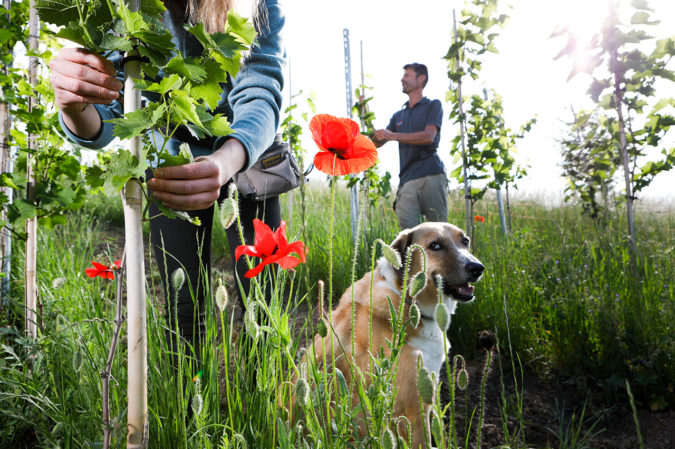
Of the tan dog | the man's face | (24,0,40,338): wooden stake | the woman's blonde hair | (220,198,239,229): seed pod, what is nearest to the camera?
(220,198,239,229): seed pod

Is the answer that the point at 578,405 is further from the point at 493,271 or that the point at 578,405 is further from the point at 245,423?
the point at 245,423

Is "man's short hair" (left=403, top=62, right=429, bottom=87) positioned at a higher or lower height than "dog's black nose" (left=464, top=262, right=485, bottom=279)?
higher

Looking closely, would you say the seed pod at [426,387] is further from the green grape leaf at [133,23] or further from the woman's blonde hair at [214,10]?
the woman's blonde hair at [214,10]

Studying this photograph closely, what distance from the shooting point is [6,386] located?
173 cm

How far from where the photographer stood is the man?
4.71 m

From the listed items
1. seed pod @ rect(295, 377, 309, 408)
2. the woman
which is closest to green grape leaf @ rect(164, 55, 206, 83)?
the woman

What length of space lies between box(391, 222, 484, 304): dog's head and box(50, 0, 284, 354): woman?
778mm

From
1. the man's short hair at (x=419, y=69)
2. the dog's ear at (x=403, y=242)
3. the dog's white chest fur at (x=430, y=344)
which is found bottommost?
the dog's white chest fur at (x=430, y=344)

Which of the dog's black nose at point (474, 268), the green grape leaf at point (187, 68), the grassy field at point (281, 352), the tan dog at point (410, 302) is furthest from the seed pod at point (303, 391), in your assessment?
the dog's black nose at point (474, 268)

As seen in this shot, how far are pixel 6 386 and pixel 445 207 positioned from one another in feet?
13.7

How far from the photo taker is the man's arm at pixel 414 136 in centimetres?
463

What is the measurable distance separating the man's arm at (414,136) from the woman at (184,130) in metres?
2.86

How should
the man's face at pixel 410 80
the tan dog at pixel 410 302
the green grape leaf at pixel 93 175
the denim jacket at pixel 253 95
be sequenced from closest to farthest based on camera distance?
the green grape leaf at pixel 93 175 → the denim jacket at pixel 253 95 → the tan dog at pixel 410 302 → the man's face at pixel 410 80

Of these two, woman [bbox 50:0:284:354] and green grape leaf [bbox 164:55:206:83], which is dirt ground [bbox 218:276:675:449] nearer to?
woman [bbox 50:0:284:354]
